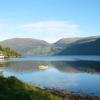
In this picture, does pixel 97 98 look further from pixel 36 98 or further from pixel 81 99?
pixel 36 98

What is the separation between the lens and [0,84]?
3697 cm

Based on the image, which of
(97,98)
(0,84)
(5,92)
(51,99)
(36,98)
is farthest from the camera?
(97,98)

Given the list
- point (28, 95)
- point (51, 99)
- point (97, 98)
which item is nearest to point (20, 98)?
point (28, 95)

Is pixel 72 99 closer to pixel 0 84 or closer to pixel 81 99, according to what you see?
pixel 81 99

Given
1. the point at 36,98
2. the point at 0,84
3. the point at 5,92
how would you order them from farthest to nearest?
1. the point at 0,84
2. the point at 5,92
3. the point at 36,98

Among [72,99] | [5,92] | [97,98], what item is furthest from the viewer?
[97,98]

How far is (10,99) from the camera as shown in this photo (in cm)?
2991

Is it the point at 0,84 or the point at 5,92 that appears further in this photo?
the point at 0,84

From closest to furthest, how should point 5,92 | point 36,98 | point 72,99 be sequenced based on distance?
1. point 36,98
2. point 5,92
3. point 72,99

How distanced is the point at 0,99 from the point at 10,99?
3.38ft

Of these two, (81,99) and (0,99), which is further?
(81,99)

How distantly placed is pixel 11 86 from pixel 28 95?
971 centimetres

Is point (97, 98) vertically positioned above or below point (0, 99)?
below

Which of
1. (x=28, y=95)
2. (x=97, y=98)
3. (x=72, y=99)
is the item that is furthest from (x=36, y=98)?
(x=97, y=98)
